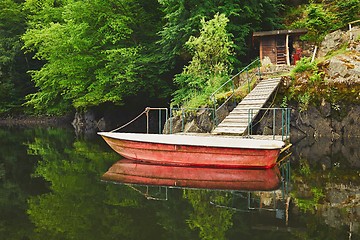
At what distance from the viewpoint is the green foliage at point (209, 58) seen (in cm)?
1908

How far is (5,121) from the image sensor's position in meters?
38.3

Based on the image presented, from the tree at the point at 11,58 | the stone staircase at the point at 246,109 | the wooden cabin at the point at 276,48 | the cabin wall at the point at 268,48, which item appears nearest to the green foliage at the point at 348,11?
the wooden cabin at the point at 276,48

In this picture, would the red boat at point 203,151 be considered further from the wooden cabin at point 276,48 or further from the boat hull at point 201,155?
the wooden cabin at point 276,48

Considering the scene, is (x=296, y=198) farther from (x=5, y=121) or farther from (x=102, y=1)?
(x=5, y=121)

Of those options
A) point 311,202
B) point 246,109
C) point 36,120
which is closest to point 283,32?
point 246,109

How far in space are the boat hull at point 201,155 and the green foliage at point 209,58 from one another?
23.1ft

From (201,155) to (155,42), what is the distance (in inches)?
597

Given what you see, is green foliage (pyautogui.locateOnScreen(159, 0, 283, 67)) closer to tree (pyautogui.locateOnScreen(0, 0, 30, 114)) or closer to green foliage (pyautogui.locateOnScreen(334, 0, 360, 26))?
green foliage (pyautogui.locateOnScreen(334, 0, 360, 26))

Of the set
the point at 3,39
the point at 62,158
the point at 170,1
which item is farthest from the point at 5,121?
the point at 62,158

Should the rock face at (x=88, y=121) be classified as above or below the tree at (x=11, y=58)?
below

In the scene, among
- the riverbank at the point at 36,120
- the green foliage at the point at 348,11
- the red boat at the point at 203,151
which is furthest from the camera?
the riverbank at the point at 36,120

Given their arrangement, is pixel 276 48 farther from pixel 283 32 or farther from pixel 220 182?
pixel 220 182

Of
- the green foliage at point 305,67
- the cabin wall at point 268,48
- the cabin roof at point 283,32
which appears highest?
the cabin roof at point 283,32

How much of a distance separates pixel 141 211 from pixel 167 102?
2097cm
